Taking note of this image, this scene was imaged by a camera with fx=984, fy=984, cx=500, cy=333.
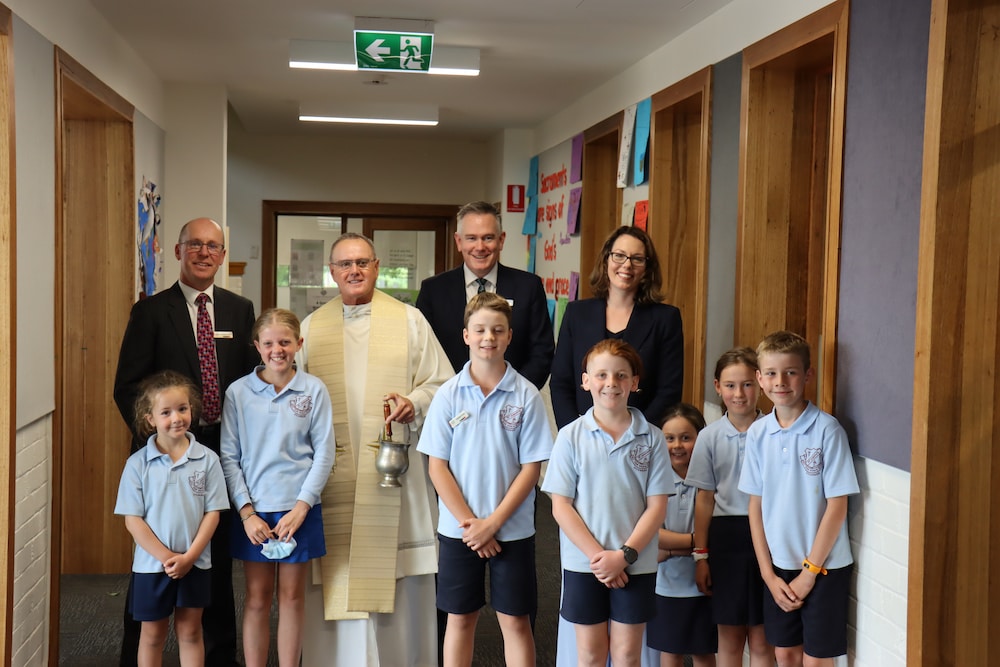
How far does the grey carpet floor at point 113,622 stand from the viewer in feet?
12.3

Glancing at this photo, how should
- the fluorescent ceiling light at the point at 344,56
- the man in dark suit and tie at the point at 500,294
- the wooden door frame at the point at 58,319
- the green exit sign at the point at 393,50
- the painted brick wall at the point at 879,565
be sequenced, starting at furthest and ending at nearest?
1. the fluorescent ceiling light at the point at 344,56
2. the green exit sign at the point at 393,50
3. the wooden door frame at the point at 58,319
4. the man in dark suit and tie at the point at 500,294
5. the painted brick wall at the point at 879,565

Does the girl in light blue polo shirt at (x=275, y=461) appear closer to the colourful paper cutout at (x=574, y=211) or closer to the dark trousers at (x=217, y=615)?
the dark trousers at (x=217, y=615)

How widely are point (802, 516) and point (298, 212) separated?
732cm

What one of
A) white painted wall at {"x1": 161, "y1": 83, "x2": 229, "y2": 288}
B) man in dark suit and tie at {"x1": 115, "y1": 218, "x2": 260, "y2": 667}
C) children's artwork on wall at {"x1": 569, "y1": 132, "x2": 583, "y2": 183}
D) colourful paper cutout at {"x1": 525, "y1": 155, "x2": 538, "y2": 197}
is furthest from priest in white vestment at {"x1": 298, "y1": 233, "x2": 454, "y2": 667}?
colourful paper cutout at {"x1": 525, "y1": 155, "x2": 538, "y2": 197}

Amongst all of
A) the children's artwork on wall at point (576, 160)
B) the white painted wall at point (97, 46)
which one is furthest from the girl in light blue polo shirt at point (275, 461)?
the children's artwork on wall at point (576, 160)

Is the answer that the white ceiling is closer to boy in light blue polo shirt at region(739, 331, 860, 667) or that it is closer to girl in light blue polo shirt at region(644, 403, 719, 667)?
boy in light blue polo shirt at region(739, 331, 860, 667)

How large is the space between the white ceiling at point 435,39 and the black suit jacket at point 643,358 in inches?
65.3

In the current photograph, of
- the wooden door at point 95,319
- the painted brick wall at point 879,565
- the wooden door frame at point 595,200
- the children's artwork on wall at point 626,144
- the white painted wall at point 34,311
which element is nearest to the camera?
the painted brick wall at point 879,565

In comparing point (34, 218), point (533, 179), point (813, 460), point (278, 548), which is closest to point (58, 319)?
point (34, 218)

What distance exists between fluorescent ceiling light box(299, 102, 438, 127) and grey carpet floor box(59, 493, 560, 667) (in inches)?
132

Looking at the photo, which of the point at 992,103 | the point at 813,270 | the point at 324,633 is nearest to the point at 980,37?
the point at 992,103

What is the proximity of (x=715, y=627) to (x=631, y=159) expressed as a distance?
3028 millimetres

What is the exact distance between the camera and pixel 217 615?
138 inches

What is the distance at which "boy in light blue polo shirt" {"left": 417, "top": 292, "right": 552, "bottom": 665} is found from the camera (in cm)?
279
